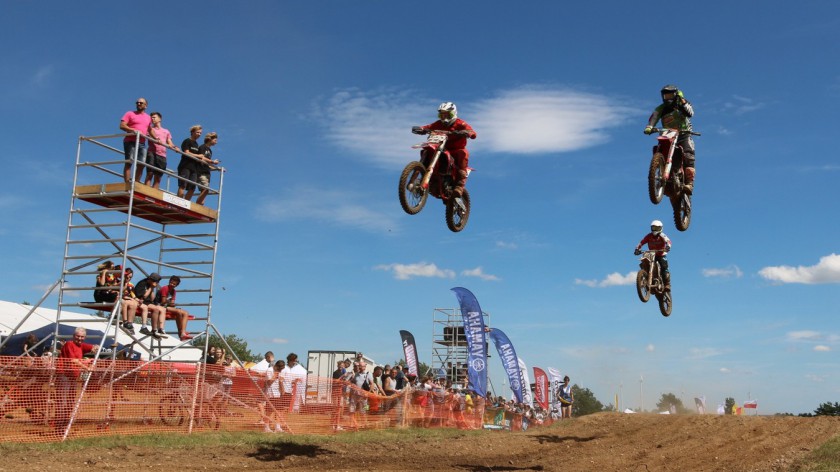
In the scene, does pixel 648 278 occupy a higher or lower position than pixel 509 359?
higher

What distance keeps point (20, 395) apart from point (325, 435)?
647 centimetres

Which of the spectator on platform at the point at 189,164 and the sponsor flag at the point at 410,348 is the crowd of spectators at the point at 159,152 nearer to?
the spectator on platform at the point at 189,164

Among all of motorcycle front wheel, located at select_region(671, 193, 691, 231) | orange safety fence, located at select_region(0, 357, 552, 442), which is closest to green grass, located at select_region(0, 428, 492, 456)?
Answer: orange safety fence, located at select_region(0, 357, 552, 442)

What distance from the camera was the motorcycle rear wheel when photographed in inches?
562

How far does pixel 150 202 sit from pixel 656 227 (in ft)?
36.5

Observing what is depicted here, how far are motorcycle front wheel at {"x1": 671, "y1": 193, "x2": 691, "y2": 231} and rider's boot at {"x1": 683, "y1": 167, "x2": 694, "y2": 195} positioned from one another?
0.21 m

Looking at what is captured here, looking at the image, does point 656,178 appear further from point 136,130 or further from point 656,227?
point 136,130

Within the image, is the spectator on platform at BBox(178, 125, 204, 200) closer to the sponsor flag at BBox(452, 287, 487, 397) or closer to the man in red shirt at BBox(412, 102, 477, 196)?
the man in red shirt at BBox(412, 102, 477, 196)

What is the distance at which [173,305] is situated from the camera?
16.3 meters

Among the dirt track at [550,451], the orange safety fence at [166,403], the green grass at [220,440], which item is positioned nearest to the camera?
the green grass at [220,440]

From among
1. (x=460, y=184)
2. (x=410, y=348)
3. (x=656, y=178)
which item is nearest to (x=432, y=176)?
(x=460, y=184)

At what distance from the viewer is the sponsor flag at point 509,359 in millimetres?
30938

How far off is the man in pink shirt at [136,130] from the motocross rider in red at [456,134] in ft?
18.9

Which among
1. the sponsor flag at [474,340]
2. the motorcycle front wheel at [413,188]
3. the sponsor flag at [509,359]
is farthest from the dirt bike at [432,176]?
the sponsor flag at [509,359]
